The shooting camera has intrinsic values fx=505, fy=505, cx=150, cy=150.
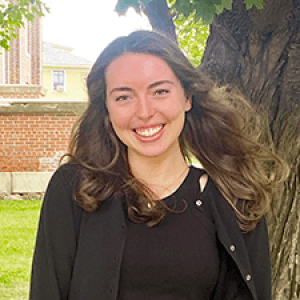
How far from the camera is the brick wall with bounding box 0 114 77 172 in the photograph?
12.6 meters

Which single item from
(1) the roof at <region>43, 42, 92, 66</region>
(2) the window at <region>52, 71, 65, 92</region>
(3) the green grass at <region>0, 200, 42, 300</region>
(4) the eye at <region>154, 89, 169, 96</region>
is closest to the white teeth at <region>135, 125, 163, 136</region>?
(4) the eye at <region>154, 89, 169, 96</region>

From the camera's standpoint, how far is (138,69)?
233 centimetres

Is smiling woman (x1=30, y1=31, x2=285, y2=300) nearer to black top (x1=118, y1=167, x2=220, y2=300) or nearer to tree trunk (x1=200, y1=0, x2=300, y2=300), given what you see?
black top (x1=118, y1=167, x2=220, y2=300)

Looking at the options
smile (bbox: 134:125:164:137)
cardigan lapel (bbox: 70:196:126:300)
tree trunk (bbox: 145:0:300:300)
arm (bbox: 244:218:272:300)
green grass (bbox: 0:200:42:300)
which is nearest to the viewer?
cardigan lapel (bbox: 70:196:126:300)

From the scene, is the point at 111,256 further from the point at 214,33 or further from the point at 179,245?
the point at 214,33

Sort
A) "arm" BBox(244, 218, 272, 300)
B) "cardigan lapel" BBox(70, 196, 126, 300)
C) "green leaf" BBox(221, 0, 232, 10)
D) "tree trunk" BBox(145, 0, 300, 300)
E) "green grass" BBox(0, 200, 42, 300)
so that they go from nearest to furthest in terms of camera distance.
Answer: "cardigan lapel" BBox(70, 196, 126, 300), "arm" BBox(244, 218, 272, 300), "green leaf" BBox(221, 0, 232, 10), "tree trunk" BBox(145, 0, 300, 300), "green grass" BBox(0, 200, 42, 300)

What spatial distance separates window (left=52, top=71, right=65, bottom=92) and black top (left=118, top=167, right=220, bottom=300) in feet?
156

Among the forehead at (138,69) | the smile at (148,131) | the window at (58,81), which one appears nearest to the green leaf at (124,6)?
the forehead at (138,69)

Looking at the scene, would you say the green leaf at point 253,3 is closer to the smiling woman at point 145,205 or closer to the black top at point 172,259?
the smiling woman at point 145,205

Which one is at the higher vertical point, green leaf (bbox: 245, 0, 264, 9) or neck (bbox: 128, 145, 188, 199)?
green leaf (bbox: 245, 0, 264, 9)

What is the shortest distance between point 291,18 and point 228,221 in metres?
1.52

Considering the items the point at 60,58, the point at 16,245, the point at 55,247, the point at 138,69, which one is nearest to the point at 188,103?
the point at 138,69

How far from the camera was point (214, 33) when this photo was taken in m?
3.40

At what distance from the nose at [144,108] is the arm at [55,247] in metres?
0.50
